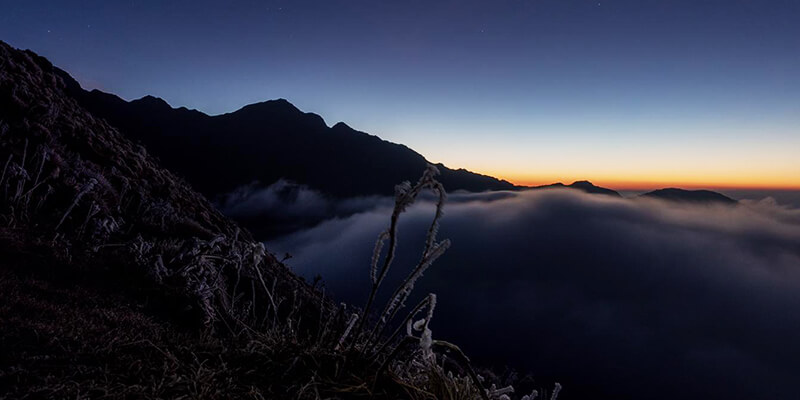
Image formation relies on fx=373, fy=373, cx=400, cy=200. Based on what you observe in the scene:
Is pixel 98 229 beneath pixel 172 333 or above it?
above

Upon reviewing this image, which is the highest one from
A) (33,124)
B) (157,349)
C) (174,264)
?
(33,124)

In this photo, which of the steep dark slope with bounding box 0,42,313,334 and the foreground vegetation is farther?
the steep dark slope with bounding box 0,42,313,334

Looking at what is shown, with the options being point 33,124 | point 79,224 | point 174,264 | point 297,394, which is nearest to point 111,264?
point 174,264

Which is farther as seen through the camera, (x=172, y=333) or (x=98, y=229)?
(x=98, y=229)

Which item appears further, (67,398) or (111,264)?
(111,264)

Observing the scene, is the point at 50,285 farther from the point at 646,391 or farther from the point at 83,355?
the point at 646,391

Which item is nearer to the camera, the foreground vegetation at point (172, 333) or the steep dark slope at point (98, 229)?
the foreground vegetation at point (172, 333)

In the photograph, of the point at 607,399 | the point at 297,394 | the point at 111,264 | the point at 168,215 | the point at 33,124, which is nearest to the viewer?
the point at 297,394

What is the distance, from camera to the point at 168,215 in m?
5.57

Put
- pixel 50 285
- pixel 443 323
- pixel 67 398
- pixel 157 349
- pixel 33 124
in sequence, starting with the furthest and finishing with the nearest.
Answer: pixel 443 323 < pixel 33 124 < pixel 50 285 < pixel 157 349 < pixel 67 398

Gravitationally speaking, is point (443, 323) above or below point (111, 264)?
below

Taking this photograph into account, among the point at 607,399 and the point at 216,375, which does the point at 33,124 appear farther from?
the point at 607,399

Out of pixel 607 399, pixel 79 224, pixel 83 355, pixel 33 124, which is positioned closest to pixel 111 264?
pixel 79 224

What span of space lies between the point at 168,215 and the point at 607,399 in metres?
168
